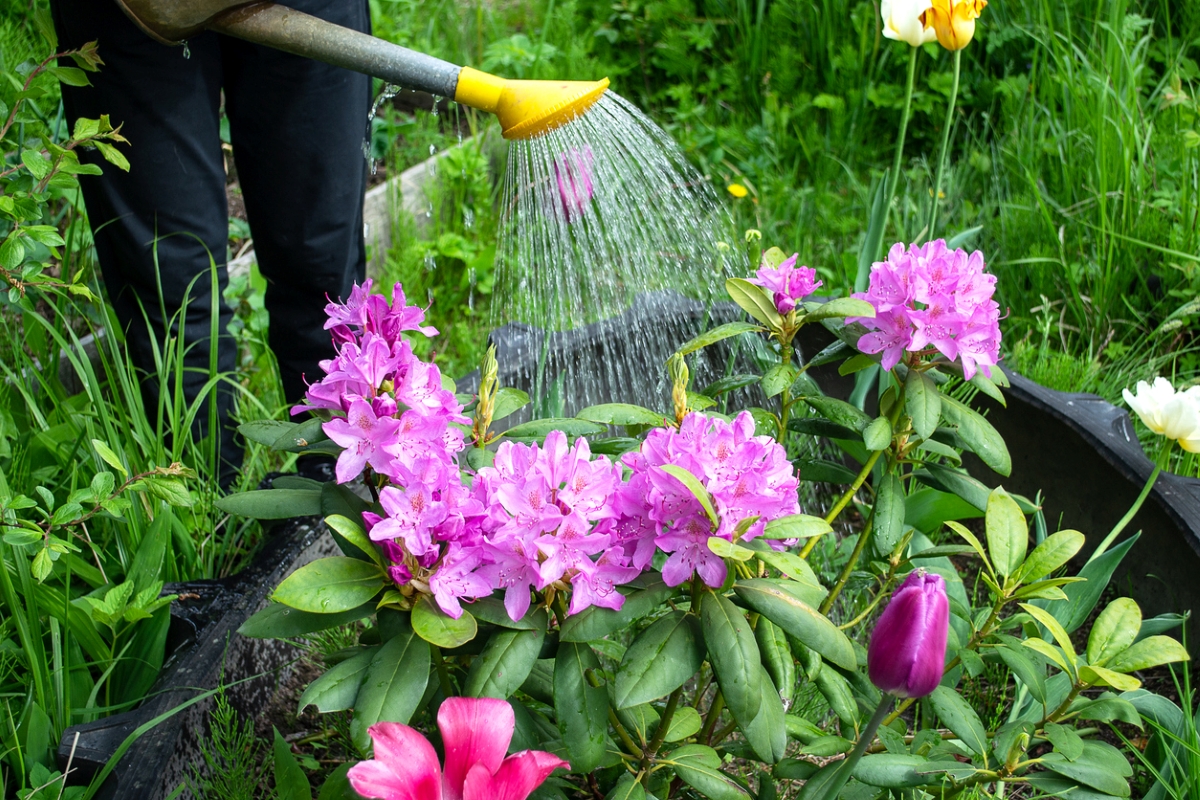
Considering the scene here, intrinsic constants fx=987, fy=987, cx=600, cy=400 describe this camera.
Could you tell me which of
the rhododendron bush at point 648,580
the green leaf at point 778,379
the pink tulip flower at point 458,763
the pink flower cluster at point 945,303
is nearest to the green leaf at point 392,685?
the rhododendron bush at point 648,580

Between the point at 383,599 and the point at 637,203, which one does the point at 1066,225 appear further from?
the point at 383,599

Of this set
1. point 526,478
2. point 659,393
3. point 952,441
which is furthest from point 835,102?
point 526,478

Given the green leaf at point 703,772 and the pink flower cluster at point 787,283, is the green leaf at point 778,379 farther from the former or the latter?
the green leaf at point 703,772

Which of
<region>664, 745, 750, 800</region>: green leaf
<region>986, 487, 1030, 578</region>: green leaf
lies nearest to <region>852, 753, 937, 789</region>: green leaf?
<region>664, 745, 750, 800</region>: green leaf

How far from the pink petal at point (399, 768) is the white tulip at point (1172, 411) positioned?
1083mm

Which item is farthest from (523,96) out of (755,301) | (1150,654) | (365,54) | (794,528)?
(1150,654)

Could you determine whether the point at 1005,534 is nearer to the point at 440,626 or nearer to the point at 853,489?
the point at 853,489

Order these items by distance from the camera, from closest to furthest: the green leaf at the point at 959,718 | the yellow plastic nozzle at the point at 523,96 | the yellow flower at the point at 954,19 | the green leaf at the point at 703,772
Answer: the green leaf at the point at 703,772, the green leaf at the point at 959,718, the yellow plastic nozzle at the point at 523,96, the yellow flower at the point at 954,19

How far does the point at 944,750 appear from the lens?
3.61 feet

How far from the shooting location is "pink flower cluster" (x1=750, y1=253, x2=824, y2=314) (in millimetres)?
1166

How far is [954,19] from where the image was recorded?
154 centimetres

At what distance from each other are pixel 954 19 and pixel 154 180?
52.3 inches

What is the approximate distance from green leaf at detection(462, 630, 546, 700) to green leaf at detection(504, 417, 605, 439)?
248 millimetres

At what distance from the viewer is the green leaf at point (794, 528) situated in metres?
0.87
